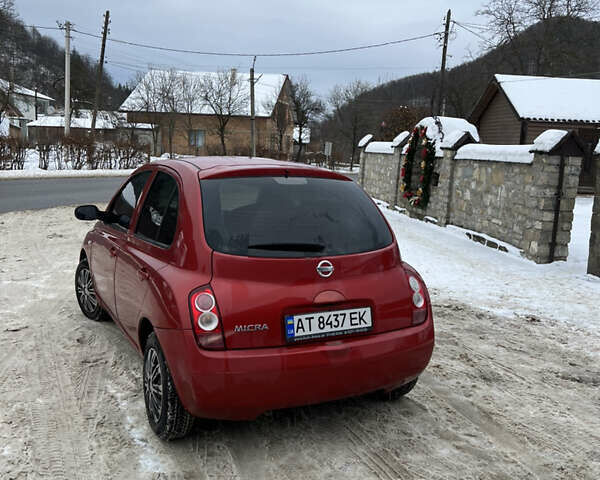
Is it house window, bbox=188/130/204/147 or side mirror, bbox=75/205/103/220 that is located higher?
house window, bbox=188/130/204/147

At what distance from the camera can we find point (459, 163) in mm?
12688

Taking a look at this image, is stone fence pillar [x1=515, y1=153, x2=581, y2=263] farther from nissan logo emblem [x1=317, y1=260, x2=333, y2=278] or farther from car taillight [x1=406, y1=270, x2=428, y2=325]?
nissan logo emblem [x1=317, y1=260, x2=333, y2=278]

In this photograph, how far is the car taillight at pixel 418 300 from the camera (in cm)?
330

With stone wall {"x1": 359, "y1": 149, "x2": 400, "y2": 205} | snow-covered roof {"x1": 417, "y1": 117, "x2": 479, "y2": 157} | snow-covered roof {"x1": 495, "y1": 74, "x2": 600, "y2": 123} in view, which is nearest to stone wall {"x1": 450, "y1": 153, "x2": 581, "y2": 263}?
snow-covered roof {"x1": 417, "y1": 117, "x2": 479, "y2": 157}

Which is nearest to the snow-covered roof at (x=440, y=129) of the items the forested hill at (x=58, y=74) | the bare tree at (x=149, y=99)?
the bare tree at (x=149, y=99)

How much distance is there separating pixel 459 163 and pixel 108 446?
11.2 metres

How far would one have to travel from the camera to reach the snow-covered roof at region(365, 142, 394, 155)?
61.1ft

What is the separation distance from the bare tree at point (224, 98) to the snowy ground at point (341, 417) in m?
51.0

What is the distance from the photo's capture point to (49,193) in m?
17.9

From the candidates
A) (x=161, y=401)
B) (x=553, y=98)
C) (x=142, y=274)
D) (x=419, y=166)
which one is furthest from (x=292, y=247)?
(x=553, y=98)

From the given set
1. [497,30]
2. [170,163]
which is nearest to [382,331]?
[170,163]

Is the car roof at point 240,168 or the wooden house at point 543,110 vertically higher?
the wooden house at point 543,110

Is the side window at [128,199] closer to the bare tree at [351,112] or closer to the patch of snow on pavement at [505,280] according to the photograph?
the patch of snow on pavement at [505,280]

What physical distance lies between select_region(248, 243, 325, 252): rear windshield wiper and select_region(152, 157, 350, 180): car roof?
58cm
